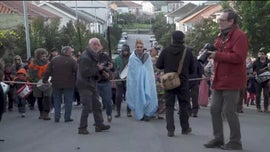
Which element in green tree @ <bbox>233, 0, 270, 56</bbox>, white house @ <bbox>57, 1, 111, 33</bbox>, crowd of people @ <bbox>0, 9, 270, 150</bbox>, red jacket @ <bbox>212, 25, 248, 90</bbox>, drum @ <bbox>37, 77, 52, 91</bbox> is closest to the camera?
red jacket @ <bbox>212, 25, 248, 90</bbox>

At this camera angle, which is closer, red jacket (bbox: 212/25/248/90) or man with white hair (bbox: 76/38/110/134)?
red jacket (bbox: 212/25/248/90)

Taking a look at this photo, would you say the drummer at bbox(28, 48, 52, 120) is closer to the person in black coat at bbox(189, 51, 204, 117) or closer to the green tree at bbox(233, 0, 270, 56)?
the person in black coat at bbox(189, 51, 204, 117)

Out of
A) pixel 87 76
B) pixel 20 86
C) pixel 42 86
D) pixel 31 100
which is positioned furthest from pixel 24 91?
pixel 87 76

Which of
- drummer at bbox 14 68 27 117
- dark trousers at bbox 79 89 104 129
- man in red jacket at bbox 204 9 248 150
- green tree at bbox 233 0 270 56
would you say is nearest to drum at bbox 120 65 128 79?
drummer at bbox 14 68 27 117

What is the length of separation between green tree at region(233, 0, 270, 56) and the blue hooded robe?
25025 millimetres

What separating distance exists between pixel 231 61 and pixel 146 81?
18.2ft

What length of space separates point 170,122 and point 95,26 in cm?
6441

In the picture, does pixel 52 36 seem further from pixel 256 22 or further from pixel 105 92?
pixel 105 92

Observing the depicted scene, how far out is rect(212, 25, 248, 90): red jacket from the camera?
956 centimetres

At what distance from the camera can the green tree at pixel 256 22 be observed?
3928cm

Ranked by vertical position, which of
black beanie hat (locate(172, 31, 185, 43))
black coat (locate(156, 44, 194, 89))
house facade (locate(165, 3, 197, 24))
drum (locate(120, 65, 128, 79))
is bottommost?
drum (locate(120, 65, 128, 79))

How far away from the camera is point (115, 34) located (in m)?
70.8

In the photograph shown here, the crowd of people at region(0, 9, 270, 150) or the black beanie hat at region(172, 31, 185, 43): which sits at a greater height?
the black beanie hat at region(172, 31, 185, 43)

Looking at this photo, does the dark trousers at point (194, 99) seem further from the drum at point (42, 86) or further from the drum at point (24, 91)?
the drum at point (24, 91)
